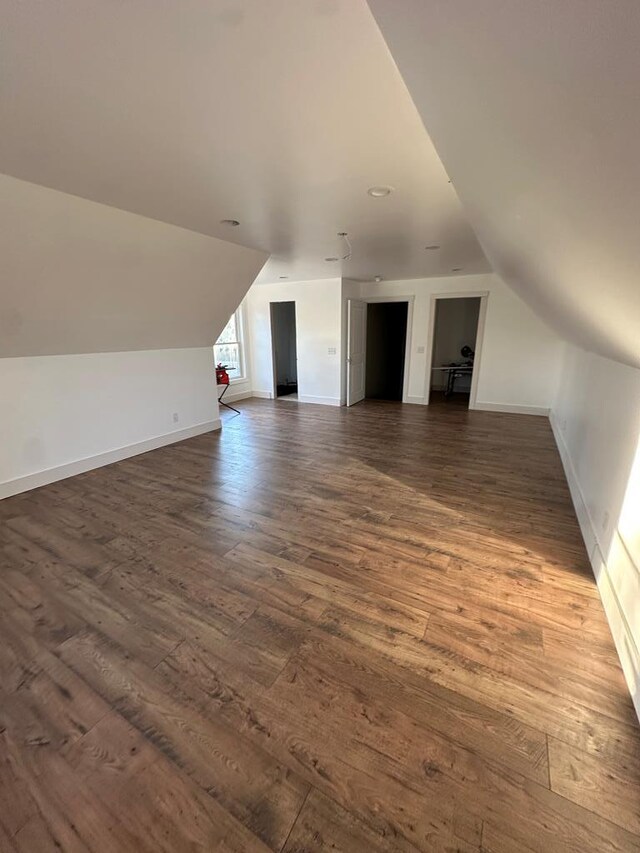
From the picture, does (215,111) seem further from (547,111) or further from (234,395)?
(234,395)

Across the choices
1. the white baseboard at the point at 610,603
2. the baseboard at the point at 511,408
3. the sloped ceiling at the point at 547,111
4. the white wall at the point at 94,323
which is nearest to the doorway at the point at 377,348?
the baseboard at the point at 511,408

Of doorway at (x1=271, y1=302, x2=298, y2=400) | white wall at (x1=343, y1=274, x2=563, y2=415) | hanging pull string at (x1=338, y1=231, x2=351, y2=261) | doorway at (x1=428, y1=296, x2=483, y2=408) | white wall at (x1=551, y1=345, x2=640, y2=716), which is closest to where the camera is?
white wall at (x1=551, y1=345, x2=640, y2=716)

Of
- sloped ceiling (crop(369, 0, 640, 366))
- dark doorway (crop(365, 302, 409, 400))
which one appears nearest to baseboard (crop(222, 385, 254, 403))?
dark doorway (crop(365, 302, 409, 400))

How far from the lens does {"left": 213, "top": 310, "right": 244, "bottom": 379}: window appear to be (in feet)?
22.9

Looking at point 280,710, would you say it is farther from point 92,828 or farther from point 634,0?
point 634,0

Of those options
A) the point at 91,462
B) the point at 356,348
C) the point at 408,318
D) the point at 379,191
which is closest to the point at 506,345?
the point at 408,318

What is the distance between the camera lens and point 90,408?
12.4 feet

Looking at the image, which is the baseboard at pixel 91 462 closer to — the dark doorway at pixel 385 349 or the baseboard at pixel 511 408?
the dark doorway at pixel 385 349

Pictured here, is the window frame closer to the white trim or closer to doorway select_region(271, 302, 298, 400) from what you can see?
A: the white trim

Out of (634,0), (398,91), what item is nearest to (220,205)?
(398,91)

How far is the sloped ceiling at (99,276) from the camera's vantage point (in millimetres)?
2443

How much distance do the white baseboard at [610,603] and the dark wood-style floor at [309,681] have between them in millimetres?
59

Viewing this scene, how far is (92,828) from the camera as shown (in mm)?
1078

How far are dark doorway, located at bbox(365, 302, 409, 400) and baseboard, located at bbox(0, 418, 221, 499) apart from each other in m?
4.11
